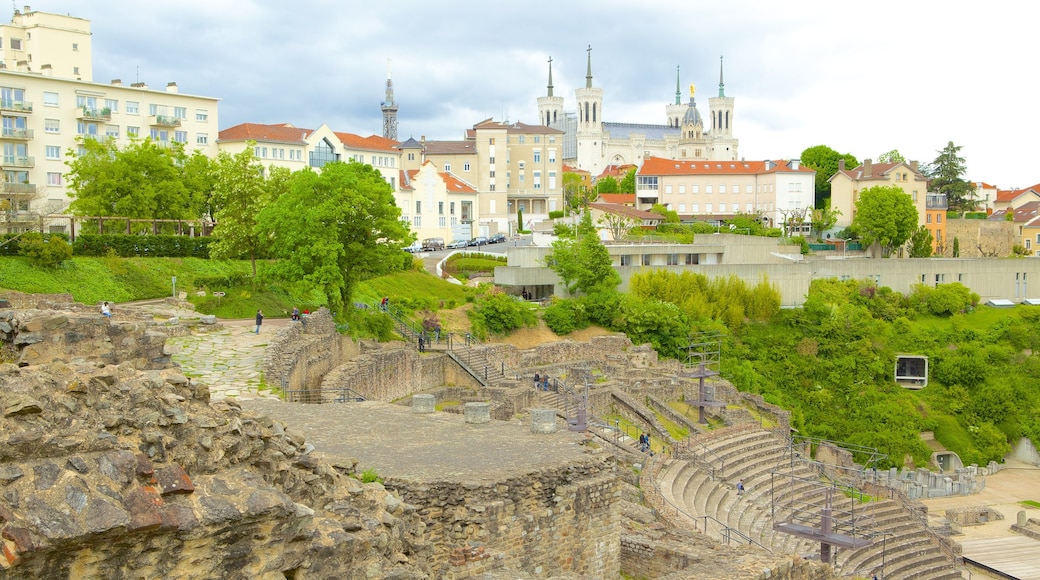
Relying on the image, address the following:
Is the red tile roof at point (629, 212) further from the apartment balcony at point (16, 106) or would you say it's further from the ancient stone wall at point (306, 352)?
the ancient stone wall at point (306, 352)

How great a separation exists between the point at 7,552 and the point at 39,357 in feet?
17.4

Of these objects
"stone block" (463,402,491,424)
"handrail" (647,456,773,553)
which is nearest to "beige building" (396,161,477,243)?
"handrail" (647,456,773,553)

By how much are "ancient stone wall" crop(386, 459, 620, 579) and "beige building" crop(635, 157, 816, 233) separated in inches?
2563

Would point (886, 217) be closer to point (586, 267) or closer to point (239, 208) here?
point (586, 267)

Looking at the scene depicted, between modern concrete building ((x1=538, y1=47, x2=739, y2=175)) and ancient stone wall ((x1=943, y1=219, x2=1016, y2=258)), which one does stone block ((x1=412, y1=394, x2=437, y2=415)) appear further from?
modern concrete building ((x1=538, y1=47, x2=739, y2=175))

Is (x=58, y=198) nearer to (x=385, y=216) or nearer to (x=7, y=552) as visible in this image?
(x=385, y=216)

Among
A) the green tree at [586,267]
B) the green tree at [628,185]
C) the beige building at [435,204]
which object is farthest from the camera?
the green tree at [628,185]

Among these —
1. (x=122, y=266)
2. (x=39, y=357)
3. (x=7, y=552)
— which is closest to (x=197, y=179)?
(x=122, y=266)

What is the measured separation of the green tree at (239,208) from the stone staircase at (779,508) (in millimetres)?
19025

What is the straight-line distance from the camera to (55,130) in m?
49.9

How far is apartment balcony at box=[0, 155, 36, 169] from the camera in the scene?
47.2m

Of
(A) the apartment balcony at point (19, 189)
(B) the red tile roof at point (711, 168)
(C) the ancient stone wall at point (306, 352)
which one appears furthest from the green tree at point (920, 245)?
(A) the apartment balcony at point (19, 189)

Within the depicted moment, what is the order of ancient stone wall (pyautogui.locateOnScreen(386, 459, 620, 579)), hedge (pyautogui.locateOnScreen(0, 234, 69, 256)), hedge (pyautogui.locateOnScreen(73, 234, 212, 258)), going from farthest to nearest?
1. hedge (pyautogui.locateOnScreen(73, 234, 212, 258))
2. hedge (pyautogui.locateOnScreen(0, 234, 69, 256))
3. ancient stone wall (pyautogui.locateOnScreen(386, 459, 620, 579))

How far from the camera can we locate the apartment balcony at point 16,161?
155ft
